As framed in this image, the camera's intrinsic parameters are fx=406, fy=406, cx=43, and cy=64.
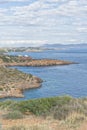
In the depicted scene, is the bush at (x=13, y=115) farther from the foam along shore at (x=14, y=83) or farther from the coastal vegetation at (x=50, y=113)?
the foam along shore at (x=14, y=83)

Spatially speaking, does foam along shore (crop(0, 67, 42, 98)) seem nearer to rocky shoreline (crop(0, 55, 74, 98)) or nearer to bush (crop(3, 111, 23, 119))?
rocky shoreline (crop(0, 55, 74, 98))

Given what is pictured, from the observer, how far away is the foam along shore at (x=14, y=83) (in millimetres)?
59853

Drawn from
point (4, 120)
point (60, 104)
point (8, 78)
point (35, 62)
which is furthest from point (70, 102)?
point (35, 62)

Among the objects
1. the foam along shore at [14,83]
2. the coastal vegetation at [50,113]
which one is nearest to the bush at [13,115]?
the coastal vegetation at [50,113]

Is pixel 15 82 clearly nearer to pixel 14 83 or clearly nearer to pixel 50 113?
pixel 14 83

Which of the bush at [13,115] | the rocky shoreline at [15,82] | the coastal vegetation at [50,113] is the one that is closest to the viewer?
the coastal vegetation at [50,113]

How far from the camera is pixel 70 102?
49.7 feet

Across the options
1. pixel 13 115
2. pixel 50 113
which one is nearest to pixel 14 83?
pixel 50 113

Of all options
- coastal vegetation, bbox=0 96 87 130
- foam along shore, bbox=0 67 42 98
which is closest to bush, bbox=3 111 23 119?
coastal vegetation, bbox=0 96 87 130

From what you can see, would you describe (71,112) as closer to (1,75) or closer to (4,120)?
(4,120)

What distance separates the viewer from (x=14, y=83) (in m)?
70.9

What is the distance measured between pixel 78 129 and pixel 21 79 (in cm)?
6717

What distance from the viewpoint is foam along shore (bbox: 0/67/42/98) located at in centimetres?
5985

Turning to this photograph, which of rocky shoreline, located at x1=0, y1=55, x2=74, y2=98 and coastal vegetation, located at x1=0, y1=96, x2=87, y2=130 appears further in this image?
rocky shoreline, located at x1=0, y1=55, x2=74, y2=98
